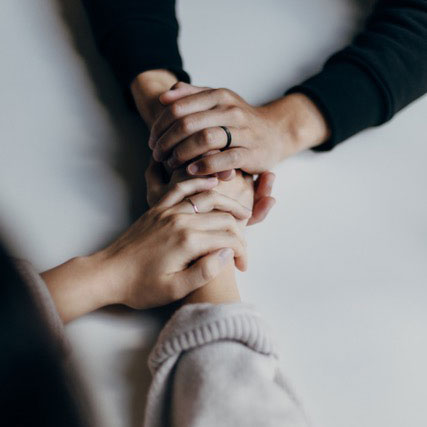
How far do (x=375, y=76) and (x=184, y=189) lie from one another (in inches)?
15.8

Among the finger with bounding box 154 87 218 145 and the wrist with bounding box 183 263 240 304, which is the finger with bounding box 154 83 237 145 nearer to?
the finger with bounding box 154 87 218 145

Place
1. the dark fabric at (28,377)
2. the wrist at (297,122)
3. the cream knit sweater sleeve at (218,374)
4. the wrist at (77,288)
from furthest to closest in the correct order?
the wrist at (297,122) → the wrist at (77,288) → the cream knit sweater sleeve at (218,374) → the dark fabric at (28,377)

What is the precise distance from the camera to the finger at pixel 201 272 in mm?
691

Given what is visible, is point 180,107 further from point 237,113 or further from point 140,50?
point 140,50

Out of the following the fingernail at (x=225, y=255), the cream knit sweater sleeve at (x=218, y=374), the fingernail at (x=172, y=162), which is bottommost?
the cream knit sweater sleeve at (x=218, y=374)

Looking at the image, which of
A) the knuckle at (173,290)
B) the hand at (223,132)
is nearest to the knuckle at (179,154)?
the hand at (223,132)

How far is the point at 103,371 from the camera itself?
2.11 ft

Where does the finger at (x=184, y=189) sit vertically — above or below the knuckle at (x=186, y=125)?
below

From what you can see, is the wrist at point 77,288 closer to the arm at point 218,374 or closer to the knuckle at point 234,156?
the arm at point 218,374

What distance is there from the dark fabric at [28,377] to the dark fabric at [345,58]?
25.7 inches

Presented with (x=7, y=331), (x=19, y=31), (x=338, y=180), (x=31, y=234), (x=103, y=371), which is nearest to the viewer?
(x=7, y=331)

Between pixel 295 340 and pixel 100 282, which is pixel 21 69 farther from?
pixel 295 340

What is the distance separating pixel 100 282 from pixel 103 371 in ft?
0.36

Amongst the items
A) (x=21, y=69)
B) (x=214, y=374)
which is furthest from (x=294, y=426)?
(x=21, y=69)
